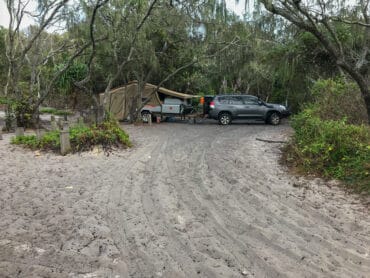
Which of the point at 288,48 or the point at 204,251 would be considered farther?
the point at 288,48

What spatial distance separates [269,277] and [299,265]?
380 millimetres

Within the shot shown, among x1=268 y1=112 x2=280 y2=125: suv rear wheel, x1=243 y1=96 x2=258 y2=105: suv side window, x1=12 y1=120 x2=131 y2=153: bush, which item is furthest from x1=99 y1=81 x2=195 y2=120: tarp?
x1=12 y1=120 x2=131 y2=153: bush

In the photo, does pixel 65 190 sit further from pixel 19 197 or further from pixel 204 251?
pixel 204 251

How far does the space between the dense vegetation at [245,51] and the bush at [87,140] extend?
284 cm

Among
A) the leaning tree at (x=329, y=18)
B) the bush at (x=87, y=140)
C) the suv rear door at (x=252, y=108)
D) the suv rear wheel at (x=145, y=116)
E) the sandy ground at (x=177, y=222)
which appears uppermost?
the leaning tree at (x=329, y=18)

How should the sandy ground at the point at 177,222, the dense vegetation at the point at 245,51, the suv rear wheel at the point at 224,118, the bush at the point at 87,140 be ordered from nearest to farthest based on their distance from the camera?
the sandy ground at the point at 177,222, the dense vegetation at the point at 245,51, the bush at the point at 87,140, the suv rear wheel at the point at 224,118

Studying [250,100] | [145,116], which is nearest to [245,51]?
[250,100]

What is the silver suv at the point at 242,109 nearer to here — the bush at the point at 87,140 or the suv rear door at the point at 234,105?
the suv rear door at the point at 234,105

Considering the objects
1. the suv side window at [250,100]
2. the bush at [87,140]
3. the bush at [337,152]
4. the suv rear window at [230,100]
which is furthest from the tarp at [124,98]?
the bush at [337,152]

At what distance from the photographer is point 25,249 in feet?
10.8

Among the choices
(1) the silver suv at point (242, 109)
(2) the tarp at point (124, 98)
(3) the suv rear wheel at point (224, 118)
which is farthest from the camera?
(2) the tarp at point (124, 98)

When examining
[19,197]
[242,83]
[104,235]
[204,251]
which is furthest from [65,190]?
[242,83]

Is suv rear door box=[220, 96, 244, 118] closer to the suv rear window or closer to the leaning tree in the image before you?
the suv rear window

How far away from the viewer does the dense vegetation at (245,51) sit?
6914 mm
